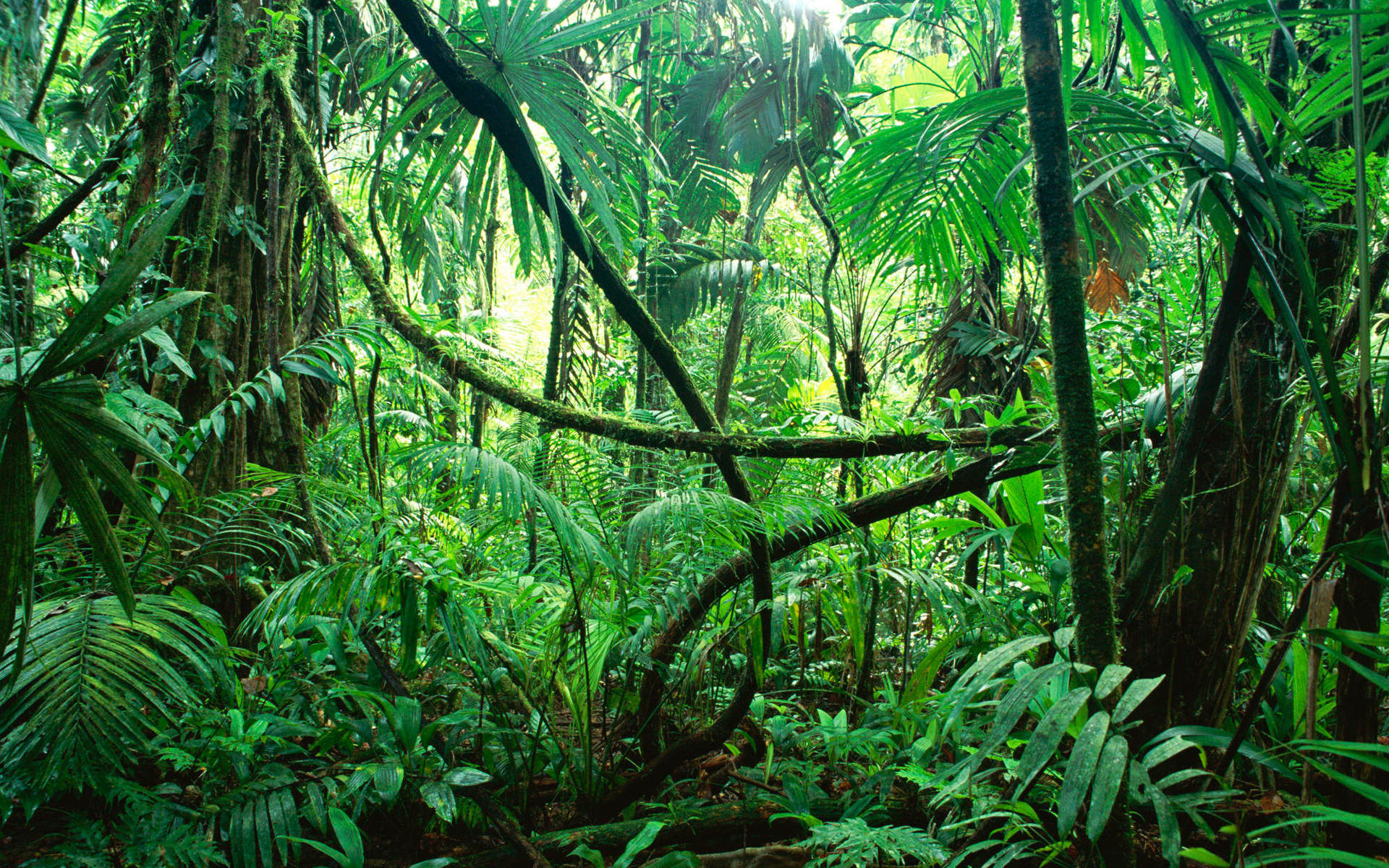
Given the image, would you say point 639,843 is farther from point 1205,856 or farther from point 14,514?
point 14,514

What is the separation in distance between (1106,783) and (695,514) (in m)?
1.04

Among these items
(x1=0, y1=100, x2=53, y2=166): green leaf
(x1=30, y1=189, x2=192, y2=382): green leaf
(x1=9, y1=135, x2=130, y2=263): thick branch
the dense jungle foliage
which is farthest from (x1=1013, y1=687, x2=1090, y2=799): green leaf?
(x1=9, y1=135, x2=130, y2=263): thick branch

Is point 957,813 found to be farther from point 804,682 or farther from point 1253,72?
point 1253,72

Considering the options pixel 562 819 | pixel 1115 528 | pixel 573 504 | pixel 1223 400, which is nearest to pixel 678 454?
pixel 573 504

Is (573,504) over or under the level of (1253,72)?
under

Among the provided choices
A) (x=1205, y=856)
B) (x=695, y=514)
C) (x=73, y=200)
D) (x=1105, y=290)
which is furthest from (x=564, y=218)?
(x=1105, y=290)

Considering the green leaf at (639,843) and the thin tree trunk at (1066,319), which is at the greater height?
the thin tree trunk at (1066,319)

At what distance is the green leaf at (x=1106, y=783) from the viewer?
686 mm

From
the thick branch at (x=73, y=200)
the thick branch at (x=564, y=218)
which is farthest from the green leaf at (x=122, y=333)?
the thick branch at (x=73, y=200)

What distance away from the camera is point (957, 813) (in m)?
1.35

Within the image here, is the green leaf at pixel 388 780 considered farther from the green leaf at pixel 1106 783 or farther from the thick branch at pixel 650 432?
the green leaf at pixel 1106 783

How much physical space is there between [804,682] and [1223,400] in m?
1.53

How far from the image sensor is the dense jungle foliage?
0.96 metres

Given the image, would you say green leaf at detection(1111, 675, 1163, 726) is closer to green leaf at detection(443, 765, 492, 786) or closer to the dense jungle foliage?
the dense jungle foliage
